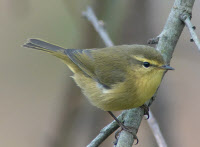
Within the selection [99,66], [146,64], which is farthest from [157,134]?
[99,66]

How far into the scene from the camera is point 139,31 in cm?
560

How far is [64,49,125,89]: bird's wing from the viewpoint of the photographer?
4258 mm

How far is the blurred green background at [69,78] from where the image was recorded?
512cm

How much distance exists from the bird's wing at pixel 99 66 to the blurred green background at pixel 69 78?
46 cm

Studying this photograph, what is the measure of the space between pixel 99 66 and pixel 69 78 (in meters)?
1.02

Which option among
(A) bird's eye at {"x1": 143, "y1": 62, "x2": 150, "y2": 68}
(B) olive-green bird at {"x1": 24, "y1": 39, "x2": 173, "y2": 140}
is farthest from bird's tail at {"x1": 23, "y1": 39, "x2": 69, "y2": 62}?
(A) bird's eye at {"x1": 143, "y1": 62, "x2": 150, "y2": 68}

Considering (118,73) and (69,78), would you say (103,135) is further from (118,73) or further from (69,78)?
(69,78)

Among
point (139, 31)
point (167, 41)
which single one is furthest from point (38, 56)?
point (167, 41)

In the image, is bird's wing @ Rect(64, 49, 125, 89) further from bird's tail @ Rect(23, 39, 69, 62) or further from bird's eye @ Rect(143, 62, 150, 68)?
bird's eye @ Rect(143, 62, 150, 68)

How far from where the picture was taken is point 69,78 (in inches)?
211

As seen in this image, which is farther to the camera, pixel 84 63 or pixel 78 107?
pixel 78 107

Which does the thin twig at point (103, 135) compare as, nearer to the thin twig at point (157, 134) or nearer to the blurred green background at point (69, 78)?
the thin twig at point (157, 134)

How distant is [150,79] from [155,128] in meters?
0.69

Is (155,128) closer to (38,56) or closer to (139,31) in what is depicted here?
(139,31)
